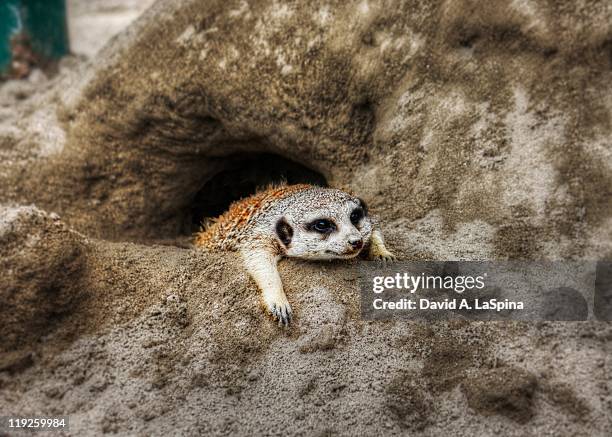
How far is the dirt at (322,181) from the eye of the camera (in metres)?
2.04

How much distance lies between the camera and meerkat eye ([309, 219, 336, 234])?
2.53 m

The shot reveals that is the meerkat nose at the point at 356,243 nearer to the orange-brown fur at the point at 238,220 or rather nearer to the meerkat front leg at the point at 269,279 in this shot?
the meerkat front leg at the point at 269,279

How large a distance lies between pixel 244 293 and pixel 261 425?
0.59 m

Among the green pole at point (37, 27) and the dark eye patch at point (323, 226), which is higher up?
the green pole at point (37, 27)

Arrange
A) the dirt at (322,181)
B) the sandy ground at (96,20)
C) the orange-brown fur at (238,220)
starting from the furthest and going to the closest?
1. the sandy ground at (96,20)
2. the orange-brown fur at (238,220)
3. the dirt at (322,181)

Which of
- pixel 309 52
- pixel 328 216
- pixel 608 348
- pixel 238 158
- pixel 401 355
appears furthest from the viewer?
pixel 238 158

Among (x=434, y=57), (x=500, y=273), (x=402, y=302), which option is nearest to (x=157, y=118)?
(x=434, y=57)

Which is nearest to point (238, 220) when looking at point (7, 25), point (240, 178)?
point (240, 178)

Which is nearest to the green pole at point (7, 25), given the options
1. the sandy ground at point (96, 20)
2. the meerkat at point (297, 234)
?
the sandy ground at point (96, 20)

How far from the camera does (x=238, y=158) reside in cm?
391

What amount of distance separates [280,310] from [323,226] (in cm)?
45

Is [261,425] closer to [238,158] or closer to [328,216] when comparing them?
[328,216]

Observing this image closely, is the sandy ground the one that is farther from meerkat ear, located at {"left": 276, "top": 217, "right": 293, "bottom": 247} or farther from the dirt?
meerkat ear, located at {"left": 276, "top": 217, "right": 293, "bottom": 247}

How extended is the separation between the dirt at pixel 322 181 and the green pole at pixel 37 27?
1938mm
